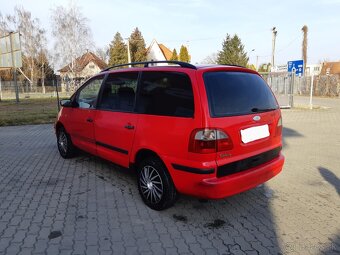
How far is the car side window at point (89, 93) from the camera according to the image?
5000 millimetres

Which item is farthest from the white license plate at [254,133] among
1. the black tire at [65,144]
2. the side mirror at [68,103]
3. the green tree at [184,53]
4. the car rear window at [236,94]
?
the green tree at [184,53]

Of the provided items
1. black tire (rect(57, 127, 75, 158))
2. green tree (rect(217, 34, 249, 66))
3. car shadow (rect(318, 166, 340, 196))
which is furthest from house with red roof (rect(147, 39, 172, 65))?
car shadow (rect(318, 166, 340, 196))

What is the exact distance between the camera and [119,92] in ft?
14.5

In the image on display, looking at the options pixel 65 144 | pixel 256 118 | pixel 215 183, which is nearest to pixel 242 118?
pixel 256 118

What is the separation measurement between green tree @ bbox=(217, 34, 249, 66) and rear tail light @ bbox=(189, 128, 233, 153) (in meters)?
48.7

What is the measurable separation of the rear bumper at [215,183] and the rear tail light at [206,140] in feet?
0.90

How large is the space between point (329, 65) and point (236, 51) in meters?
35.3

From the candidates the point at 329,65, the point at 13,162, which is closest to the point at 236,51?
the point at 329,65

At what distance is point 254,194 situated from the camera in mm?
4367

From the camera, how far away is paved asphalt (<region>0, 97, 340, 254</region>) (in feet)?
10.0

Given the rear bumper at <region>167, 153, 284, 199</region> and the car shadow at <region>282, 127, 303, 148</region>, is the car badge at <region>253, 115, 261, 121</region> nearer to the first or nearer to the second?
the rear bumper at <region>167, 153, 284, 199</region>

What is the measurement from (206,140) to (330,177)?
3.16 metres

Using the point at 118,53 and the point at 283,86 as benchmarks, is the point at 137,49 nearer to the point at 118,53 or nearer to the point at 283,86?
the point at 118,53

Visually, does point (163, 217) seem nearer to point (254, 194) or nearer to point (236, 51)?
point (254, 194)
